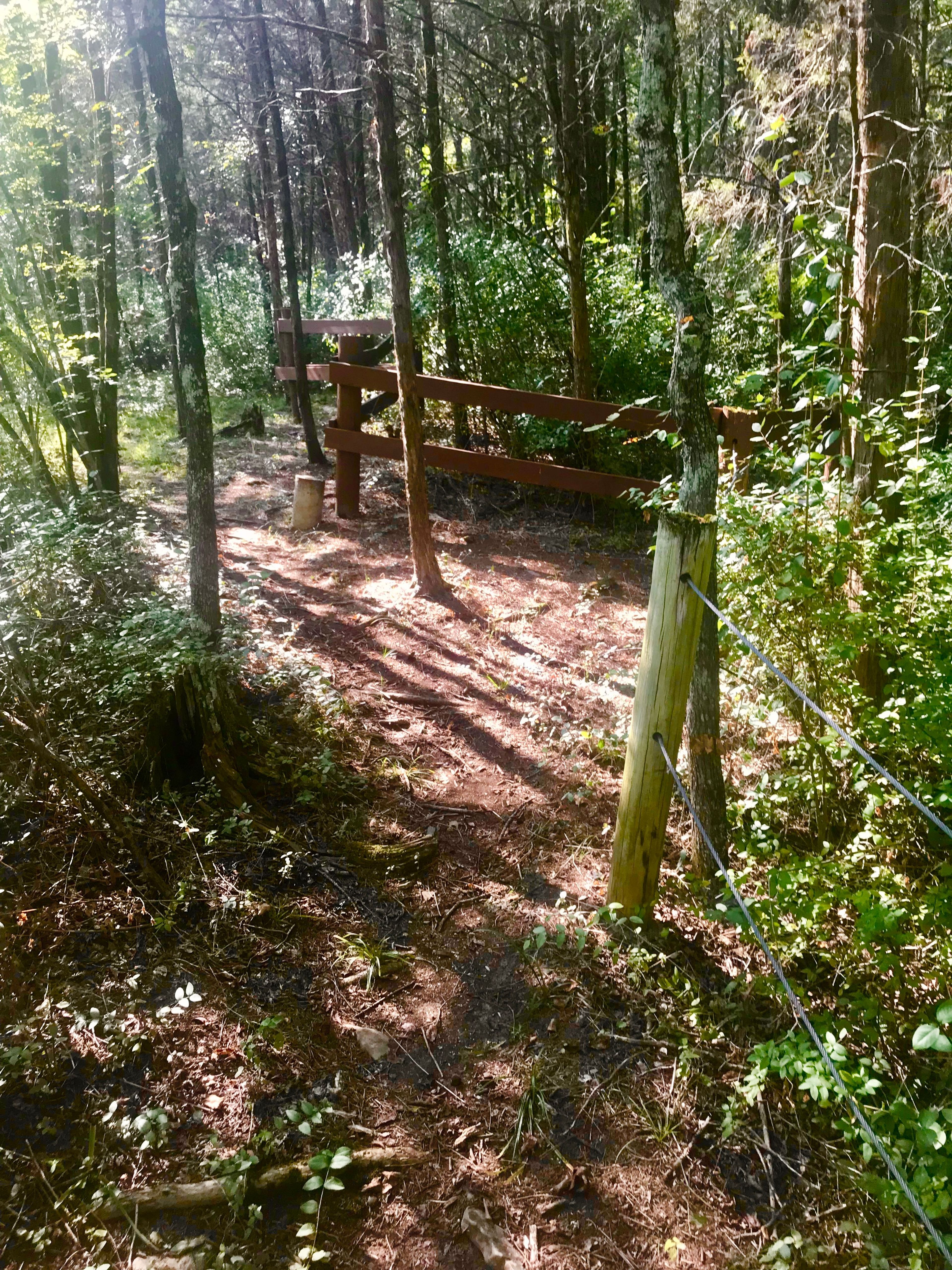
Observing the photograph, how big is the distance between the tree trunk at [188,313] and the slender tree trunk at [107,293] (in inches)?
126

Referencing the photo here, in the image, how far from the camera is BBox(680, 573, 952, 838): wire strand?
1.67 m

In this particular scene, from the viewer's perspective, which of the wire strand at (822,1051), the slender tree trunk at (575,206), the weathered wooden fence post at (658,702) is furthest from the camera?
the slender tree trunk at (575,206)

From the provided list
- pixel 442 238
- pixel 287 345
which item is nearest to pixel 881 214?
pixel 442 238

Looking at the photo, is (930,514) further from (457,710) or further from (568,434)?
(568,434)

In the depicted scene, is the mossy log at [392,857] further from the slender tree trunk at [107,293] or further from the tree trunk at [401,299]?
the slender tree trunk at [107,293]

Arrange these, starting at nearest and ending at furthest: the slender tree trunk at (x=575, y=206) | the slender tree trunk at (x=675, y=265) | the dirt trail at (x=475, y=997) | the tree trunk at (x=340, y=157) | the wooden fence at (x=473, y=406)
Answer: the dirt trail at (x=475, y=997), the slender tree trunk at (x=675, y=265), the wooden fence at (x=473, y=406), the slender tree trunk at (x=575, y=206), the tree trunk at (x=340, y=157)

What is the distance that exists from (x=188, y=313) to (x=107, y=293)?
3997mm

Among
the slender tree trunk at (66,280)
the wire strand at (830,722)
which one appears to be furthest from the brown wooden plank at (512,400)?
the wire strand at (830,722)

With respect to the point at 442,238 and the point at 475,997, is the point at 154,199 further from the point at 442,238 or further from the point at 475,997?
the point at 475,997

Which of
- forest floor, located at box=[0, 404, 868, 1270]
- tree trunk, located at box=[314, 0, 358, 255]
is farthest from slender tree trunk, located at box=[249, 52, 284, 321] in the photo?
forest floor, located at box=[0, 404, 868, 1270]

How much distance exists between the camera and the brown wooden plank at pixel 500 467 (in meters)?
8.85

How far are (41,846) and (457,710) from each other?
9.47 feet

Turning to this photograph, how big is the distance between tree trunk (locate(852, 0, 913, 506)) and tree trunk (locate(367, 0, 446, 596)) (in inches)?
144

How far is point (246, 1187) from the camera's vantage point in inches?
108
